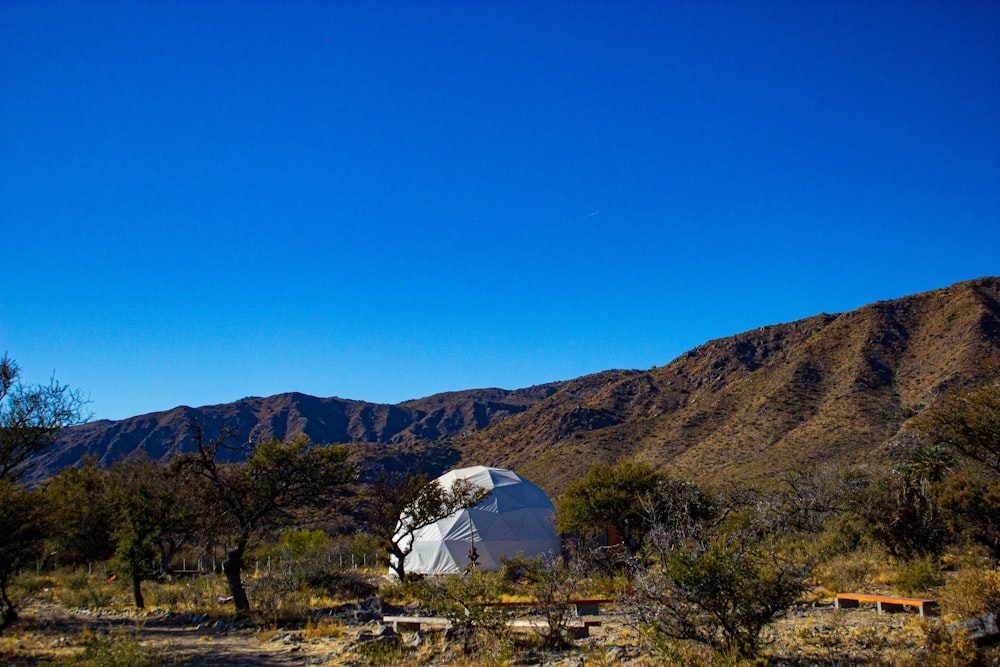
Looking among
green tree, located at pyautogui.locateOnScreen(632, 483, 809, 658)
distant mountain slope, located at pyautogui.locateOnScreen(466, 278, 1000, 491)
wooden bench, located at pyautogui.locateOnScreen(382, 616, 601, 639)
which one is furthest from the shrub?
distant mountain slope, located at pyautogui.locateOnScreen(466, 278, 1000, 491)

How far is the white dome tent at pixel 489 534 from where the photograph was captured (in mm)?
27203

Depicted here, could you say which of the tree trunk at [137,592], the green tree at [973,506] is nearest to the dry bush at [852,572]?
the green tree at [973,506]

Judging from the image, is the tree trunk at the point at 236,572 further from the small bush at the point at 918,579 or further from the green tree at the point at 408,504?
Answer: the small bush at the point at 918,579

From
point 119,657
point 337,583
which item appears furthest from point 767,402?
point 119,657

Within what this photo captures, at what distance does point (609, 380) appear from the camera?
107 metres

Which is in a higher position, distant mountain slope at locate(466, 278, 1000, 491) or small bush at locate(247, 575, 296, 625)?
distant mountain slope at locate(466, 278, 1000, 491)

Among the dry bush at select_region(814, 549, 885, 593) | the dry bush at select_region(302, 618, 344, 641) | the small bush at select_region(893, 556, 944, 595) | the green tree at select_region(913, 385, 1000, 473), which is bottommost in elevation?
the dry bush at select_region(814, 549, 885, 593)

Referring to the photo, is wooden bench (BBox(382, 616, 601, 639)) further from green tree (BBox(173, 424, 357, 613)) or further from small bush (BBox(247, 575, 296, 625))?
green tree (BBox(173, 424, 357, 613))

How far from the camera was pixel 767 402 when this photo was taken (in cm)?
5191

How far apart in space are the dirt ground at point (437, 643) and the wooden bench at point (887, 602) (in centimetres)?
22

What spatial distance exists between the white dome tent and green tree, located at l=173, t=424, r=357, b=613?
8991 millimetres

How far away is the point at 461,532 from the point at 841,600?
1694 cm

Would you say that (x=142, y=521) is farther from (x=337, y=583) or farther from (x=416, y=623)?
(x=416, y=623)

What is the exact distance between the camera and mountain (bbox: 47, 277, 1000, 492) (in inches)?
1706
